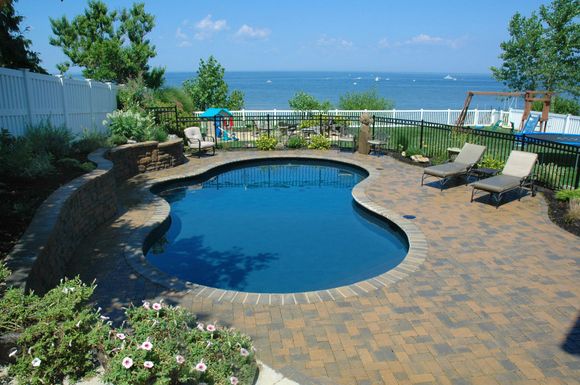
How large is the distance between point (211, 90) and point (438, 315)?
79.9 ft

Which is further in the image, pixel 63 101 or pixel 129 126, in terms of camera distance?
pixel 129 126

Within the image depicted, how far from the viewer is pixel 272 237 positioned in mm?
8164

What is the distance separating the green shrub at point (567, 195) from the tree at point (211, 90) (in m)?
21.3

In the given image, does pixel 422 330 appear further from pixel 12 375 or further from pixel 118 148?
pixel 118 148

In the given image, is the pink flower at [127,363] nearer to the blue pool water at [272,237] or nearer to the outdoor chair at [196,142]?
the blue pool water at [272,237]

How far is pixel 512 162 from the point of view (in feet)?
31.6

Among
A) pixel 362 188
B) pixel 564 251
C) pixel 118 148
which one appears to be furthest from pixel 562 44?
pixel 118 148

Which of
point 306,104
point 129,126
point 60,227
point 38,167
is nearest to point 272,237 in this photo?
point 60,227

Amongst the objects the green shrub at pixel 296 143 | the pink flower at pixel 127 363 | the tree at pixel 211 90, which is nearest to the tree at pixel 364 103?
the tree at pixel 211 90

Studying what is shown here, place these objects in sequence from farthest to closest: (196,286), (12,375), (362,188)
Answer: (362,188) → (196,286) → (12,375)

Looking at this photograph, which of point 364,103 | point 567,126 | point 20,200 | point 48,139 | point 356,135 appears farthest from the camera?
point 364,103

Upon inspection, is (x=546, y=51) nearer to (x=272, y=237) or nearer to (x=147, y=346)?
(x=272, y=237)

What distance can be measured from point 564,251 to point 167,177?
363 inches

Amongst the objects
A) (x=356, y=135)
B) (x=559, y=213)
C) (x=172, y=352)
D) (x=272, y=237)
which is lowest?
(x=272, y=237)
